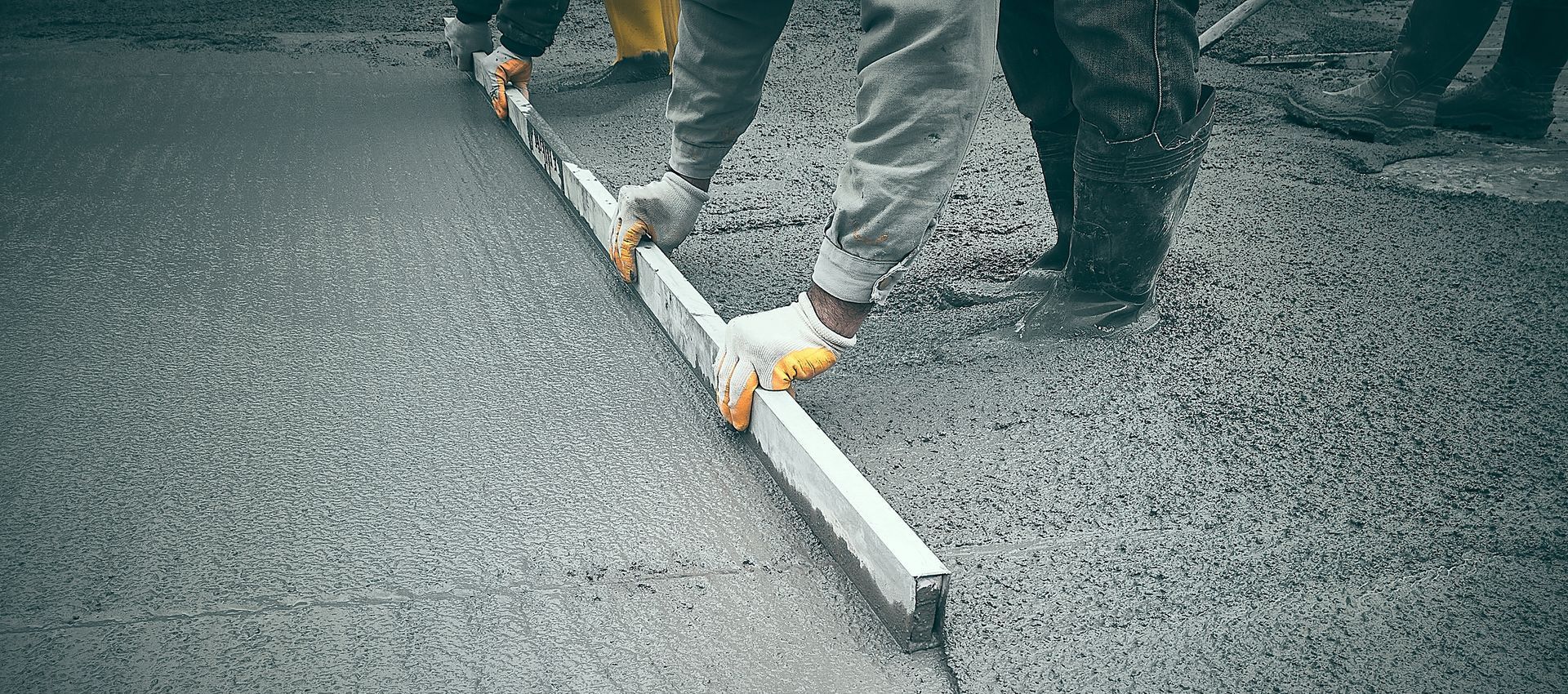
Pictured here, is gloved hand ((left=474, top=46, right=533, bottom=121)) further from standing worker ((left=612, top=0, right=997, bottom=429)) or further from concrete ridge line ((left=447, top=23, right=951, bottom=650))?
standing worker ((left=612, top=0, right=997, bottom=429))

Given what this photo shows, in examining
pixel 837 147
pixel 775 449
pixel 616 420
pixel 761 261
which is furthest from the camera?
pixel 837 147

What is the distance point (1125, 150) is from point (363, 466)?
131cm

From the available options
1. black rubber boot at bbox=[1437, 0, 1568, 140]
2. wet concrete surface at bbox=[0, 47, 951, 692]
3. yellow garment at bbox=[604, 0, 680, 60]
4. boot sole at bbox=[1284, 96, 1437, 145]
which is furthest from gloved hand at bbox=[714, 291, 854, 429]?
black rubber boot at bbox=[1437, 0, 1568, 140]

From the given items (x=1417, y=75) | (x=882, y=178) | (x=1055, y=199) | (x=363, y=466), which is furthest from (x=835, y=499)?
(x=1417, y=75)

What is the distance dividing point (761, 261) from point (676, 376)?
1.75 ft

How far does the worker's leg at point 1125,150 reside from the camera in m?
1.56

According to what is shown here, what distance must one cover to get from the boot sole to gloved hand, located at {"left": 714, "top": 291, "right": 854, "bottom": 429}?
2298mm

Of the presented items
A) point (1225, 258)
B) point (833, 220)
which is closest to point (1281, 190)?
point (1225, 258)

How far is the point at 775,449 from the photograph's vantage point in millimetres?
1403

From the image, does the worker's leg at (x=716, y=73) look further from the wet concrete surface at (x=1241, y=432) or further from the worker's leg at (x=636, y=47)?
the worker's leg at (x=636, y=47)

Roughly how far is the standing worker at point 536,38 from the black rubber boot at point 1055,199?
1.76 metres

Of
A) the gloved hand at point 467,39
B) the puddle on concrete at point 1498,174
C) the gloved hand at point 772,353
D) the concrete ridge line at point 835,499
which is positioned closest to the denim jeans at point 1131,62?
the gloved hand at point 772,353

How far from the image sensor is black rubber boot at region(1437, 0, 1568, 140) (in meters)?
2.93

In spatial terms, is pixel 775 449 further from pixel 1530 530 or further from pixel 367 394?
pixel 1530 530
